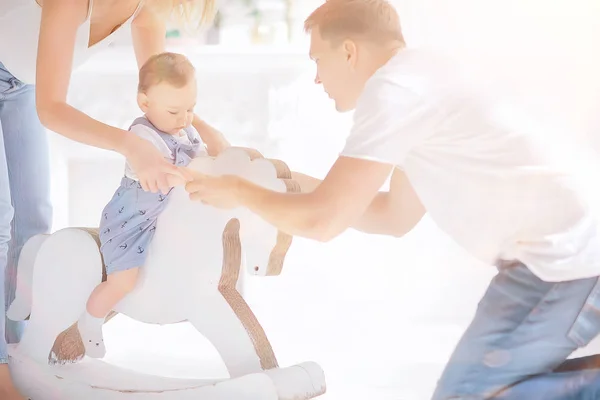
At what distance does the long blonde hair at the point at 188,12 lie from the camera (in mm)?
1037

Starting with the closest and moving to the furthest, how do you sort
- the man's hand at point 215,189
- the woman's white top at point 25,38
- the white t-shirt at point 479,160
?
the white t-shirt at point 479,160 → the man's hand at point 215,189 → the woman's white top at point 25,38

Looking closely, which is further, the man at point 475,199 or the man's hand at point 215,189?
the man's hand at point 215,189

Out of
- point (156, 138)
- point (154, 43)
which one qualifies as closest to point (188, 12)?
point (154, 43)

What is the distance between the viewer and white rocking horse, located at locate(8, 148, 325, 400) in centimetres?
99

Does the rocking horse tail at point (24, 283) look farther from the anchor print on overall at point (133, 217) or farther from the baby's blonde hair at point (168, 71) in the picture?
the baby's blonde hair at point (168, 71)

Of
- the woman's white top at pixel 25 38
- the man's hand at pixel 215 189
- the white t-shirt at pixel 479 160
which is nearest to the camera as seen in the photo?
the white t-shirt at pixel 479 160

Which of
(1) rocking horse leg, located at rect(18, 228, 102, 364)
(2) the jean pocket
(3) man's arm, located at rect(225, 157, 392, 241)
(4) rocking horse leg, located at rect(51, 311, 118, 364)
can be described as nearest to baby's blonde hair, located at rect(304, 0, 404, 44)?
(3) man's arm, located at rect(225, 157, 392, 241)

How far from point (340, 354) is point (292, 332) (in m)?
0.07

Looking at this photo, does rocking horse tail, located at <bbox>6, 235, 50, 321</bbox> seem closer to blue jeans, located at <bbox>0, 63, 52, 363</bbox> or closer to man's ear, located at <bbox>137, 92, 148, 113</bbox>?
blue jeans, located at <bbox>0, 63, 52, 363</bbox>

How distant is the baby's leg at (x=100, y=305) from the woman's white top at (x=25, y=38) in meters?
0.31

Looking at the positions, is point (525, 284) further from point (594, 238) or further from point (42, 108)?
point (42, 108)

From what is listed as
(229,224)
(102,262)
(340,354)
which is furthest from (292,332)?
(102,262)

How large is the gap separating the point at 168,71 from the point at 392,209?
1.19 ft

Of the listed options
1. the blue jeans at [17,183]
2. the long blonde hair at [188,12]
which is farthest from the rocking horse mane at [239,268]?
the blue jeans at [17,183]
